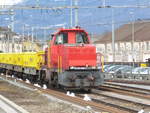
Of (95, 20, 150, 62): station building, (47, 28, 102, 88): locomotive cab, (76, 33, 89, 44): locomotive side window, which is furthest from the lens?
(95, 20, 150, 62): station building

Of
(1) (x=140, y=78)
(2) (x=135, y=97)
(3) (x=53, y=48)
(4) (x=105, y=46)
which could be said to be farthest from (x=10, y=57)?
(4) (x=105, y=46)

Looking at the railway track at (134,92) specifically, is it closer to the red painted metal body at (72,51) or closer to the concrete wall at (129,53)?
the red painted metal body at (72,51)

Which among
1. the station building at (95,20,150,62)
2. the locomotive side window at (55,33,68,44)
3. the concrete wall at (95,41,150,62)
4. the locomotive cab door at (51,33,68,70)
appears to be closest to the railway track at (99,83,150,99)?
the locomotive cab door at (51,33,68,70)

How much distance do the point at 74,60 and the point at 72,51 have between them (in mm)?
502

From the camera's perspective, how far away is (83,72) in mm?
23016

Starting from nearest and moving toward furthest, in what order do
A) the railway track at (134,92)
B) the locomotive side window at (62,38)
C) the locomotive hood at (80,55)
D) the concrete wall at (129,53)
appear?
1. the railway track at (134,92)
2. the locomotive hood at (80,55)
3. the locomotive side window at (62,38)
4. the concrete wall at (129,53)

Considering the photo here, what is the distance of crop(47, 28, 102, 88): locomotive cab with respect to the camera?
74.9 ft

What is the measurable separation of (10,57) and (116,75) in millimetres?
11632

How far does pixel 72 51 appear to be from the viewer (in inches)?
914

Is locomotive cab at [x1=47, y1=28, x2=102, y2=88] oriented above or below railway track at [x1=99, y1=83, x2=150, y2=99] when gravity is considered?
above

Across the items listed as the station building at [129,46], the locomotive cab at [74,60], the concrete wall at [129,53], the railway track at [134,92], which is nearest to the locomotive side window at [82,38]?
the locomotive cab at [74,60]

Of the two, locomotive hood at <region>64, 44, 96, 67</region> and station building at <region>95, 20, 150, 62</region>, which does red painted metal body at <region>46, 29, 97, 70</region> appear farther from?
station building at <region>95, 20, 150, 62</region>

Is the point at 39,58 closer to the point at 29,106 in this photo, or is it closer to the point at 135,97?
the point at 135,97

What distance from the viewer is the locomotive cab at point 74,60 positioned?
22.8 meters
